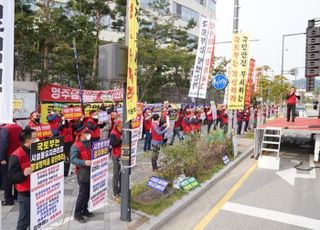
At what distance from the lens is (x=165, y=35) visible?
29.8 m

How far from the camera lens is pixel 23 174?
5.04 meters

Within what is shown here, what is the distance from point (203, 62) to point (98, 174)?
833 centimetres

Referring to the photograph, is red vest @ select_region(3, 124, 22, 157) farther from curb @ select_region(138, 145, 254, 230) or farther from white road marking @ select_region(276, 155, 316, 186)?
white road marking @ select_region(276, 155, 316, 186)

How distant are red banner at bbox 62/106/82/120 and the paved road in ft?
17.5

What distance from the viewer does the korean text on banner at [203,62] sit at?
45.2 feet

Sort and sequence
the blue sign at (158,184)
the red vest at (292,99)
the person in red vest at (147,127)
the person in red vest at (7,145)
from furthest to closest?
the red vest at (292,99) → the person in red vest at (147,127) → the blue sign at (158,184) → the person in red vest at (7,145)

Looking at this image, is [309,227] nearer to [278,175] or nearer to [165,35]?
[278,175]

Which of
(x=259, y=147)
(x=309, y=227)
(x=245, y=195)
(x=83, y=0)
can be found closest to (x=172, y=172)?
(x=245, y=195)

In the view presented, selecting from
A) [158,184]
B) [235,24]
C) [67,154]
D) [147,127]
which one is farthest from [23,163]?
[235,24]

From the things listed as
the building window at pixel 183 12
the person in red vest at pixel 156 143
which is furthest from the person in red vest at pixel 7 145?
the building window at pixel 183 12

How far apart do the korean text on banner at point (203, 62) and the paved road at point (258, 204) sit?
3633mm

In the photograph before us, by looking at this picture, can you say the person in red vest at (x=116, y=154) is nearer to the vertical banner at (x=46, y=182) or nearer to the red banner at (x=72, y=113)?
the vertical banner at (x=46, y=182)

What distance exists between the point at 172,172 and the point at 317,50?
960 cm

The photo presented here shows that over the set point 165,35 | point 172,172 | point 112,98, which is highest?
point 165,35
